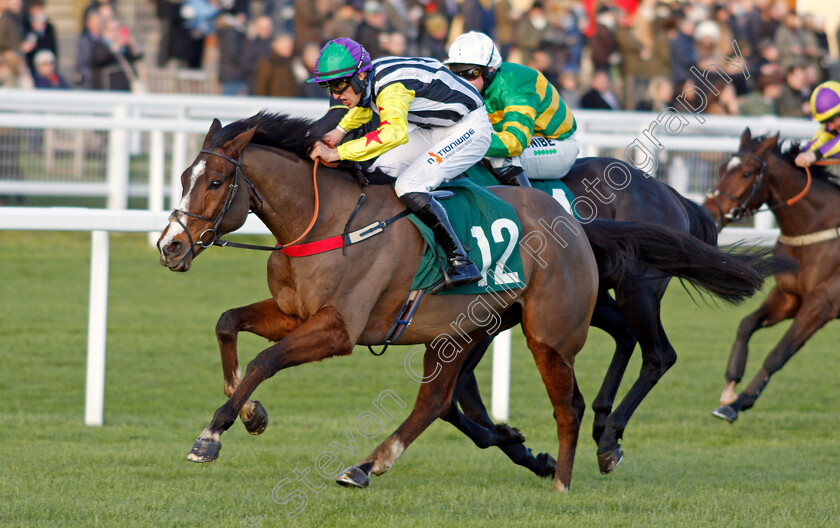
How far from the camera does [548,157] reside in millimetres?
5531

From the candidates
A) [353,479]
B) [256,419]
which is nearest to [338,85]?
[256,419]

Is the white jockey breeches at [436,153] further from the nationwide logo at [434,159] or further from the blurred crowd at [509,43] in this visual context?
the blurred crowd at [509,43]

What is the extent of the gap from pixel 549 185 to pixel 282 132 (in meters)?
1.60

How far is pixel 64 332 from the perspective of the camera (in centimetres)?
776

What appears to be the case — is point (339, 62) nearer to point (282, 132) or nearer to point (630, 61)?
point (282, 132)

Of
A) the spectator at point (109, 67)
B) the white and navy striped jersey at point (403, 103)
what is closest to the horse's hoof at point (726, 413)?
the white and navy striped jersey at point (403, 103)

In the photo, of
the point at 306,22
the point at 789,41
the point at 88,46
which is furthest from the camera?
the point at 789,41

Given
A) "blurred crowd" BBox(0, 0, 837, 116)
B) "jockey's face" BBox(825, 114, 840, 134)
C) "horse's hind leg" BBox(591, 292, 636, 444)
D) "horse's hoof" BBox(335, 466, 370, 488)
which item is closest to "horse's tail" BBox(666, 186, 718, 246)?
"horse's hind leg" BBox(591, 292, 636, 444)

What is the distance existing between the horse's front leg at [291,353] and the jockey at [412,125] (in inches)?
20.7

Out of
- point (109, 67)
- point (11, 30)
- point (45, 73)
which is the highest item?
point (11, 30)

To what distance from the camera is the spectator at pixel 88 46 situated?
12281 millimetres

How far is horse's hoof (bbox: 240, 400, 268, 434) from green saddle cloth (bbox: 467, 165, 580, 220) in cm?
152

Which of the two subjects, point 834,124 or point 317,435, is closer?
point 317,435

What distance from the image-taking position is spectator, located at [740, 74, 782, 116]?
509 inches
